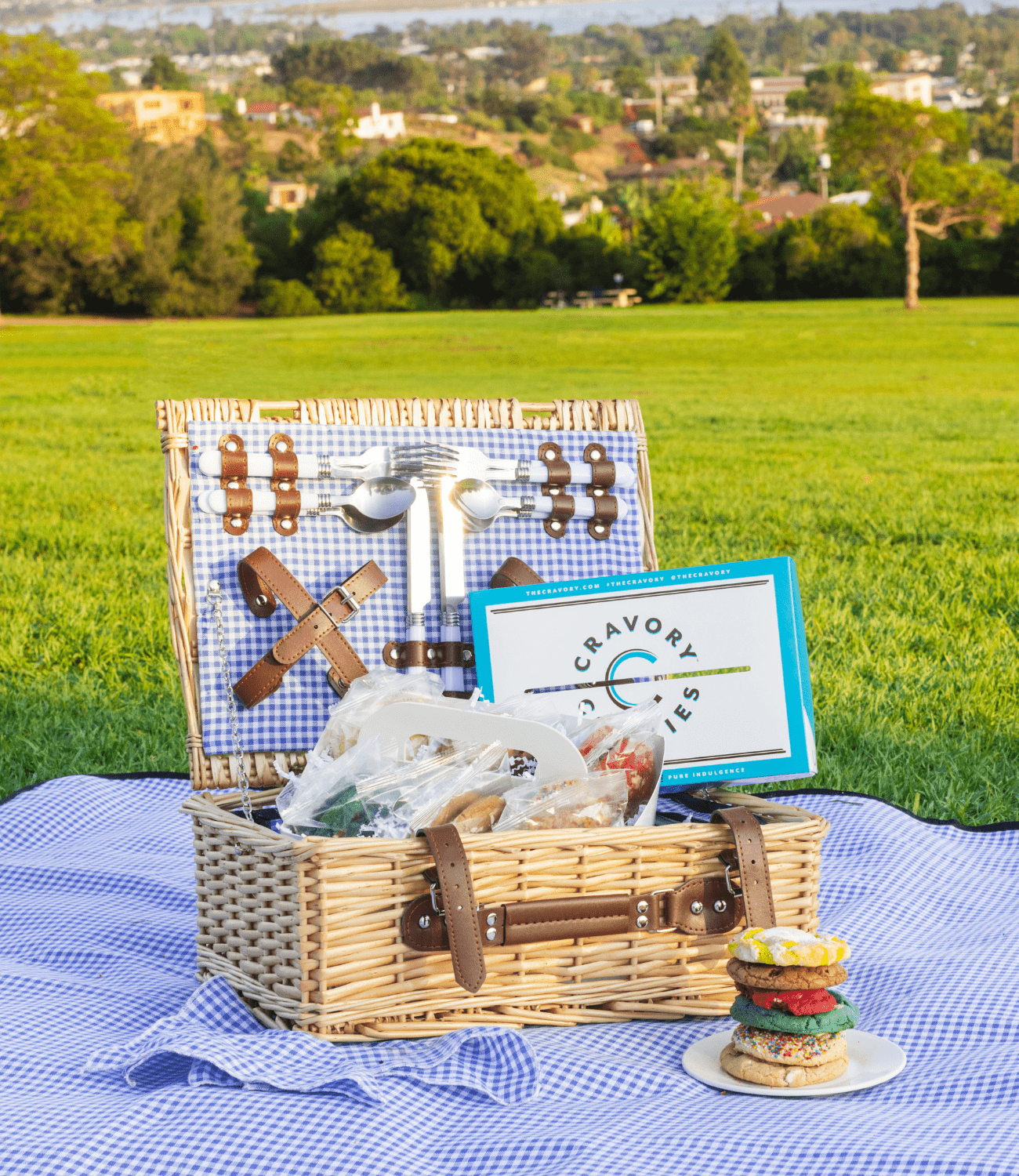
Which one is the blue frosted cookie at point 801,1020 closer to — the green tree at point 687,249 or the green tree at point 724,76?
the green tree at point 687,249

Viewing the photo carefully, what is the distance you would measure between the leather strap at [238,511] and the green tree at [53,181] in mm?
32508

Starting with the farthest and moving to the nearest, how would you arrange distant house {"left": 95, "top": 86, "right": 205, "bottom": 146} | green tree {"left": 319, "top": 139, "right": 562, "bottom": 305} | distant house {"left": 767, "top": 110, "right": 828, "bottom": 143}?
distant house {"left": 767, "top": 110, "right": 828, "bottom": 143}
distant house {"left": 95, "top": 86, "right": 205, "bottom": 146}
green tree {"left": 319, "top": 139, "right": 562, "bottom": 305}

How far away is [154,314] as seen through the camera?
3303cm

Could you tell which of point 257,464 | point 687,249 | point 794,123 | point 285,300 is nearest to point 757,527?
point 257,464

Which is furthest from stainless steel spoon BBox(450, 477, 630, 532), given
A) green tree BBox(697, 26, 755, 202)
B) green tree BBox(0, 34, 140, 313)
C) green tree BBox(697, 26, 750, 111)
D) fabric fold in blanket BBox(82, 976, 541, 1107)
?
green tree BBox(697, 26, 750, 111)

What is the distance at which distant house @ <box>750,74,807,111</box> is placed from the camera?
11431 centimetres

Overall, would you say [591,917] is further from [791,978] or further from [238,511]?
[238,511]

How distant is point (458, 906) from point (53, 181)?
34204mm

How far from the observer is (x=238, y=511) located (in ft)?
7.02

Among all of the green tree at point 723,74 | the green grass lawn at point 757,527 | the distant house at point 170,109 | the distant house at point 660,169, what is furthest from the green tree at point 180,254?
the green tree at point 723,74

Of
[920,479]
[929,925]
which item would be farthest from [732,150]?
[929,925]

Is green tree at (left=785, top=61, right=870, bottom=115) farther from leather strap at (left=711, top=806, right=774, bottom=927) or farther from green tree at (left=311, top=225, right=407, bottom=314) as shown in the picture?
leather strap at (left=711, top=806, right=774, bottom=927)

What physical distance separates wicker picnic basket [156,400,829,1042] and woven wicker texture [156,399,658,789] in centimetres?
27

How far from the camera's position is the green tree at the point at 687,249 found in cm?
3903
